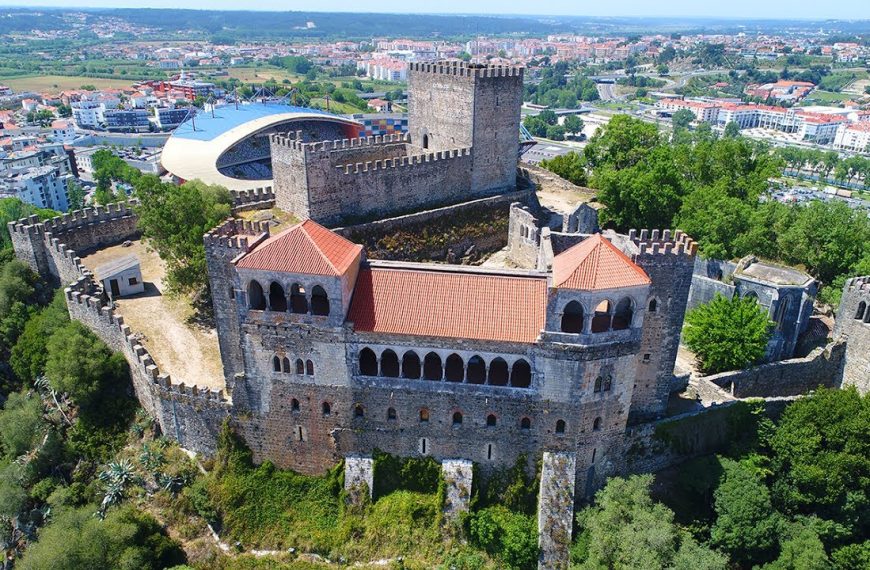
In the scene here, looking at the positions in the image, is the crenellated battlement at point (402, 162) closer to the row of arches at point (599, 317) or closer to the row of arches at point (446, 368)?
the row of arches at point (446, 368)

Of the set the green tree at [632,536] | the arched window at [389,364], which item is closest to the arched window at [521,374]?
the arched window at [389,364]

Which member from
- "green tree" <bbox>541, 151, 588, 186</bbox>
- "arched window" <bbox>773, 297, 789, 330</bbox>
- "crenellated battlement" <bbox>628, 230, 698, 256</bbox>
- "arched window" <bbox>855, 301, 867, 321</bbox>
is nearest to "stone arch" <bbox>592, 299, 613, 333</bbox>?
"crenellated battlement" <bbox>628, 230, 698, 256</bbox>

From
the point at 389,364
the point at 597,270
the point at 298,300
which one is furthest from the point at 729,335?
the point at 298,300

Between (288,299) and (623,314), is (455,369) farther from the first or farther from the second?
(288,299)

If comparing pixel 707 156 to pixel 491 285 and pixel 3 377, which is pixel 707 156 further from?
pixel 3 377

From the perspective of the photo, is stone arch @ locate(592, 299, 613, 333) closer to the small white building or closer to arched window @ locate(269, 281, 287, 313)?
arched window @ locate(269, 281, 287, 313)

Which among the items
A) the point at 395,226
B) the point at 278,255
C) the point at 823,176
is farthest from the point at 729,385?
the point at 823,176

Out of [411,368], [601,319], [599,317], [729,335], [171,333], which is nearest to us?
[601,319]
